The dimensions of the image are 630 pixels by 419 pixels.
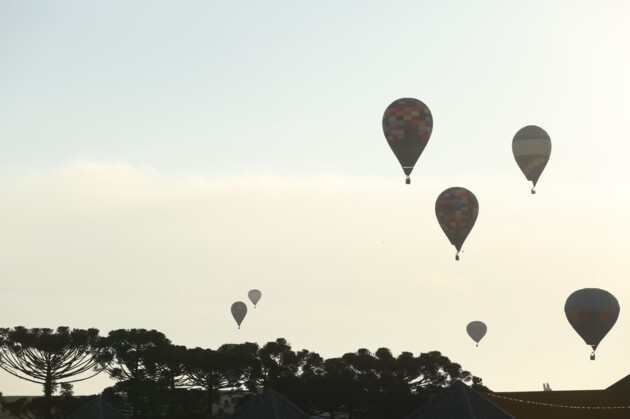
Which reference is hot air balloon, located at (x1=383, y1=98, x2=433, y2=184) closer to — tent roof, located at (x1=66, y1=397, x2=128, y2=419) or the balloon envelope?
the balloon envelope

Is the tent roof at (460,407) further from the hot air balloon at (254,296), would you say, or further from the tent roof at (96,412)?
the hot air balloon at (254,296)

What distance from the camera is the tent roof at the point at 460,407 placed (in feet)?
169

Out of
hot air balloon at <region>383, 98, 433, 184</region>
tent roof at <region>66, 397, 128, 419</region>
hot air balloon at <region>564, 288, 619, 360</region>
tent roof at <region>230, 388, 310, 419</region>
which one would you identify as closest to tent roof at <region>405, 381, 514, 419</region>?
tent roof at <region>230, 388, 310, 419</region>

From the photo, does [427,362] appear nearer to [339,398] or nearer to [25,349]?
[339,398]

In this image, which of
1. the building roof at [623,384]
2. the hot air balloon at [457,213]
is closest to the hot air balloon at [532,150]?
the hot air balloon at [457,213]

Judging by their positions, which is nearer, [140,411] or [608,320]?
[608,320]

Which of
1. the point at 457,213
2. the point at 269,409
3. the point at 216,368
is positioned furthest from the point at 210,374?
the point at 269,409

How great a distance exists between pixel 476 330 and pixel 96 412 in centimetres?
7646

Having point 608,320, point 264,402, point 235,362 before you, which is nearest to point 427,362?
point 235,362

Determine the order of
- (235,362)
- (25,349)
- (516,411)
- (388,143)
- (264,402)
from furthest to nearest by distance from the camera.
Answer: (235,362), (25,349), (388,143), (516,411), (264,402)

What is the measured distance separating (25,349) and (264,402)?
6616 cm

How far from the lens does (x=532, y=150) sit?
100000 mm

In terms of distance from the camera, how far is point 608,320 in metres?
99.0

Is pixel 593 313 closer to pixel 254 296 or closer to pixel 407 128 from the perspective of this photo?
pixel 407 128
